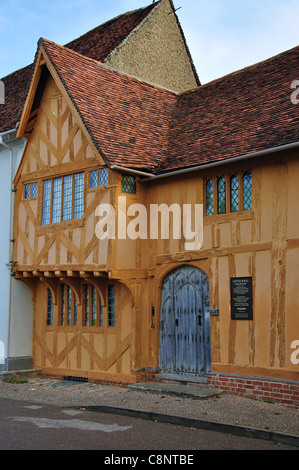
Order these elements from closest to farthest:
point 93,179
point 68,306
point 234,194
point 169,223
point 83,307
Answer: point 234,194
point 169,223
point 93,179
point 83,307
point 68,306

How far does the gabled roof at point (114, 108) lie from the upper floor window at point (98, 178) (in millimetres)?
554

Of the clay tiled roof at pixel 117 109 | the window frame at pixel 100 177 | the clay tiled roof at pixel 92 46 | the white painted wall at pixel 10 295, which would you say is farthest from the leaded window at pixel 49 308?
the clay tiled roof at pixel 92 46

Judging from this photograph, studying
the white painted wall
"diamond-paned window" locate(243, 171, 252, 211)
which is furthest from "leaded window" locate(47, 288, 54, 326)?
"diamond-paned window" locate(243, 171, 252, 211)

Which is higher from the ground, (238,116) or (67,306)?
(238,116)

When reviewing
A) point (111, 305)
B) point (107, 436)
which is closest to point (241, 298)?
point (111, 305)

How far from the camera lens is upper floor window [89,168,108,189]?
12.3 meters

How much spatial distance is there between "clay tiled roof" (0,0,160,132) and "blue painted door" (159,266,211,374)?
6.86 m

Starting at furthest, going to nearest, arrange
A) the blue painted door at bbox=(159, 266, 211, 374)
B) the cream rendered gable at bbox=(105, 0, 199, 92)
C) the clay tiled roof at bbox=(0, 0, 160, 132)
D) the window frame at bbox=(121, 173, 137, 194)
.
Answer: the cream rendered gable at bbox=(105, 0, 199, 92), the clay tiled roof at bbox=(0, 0, 160, 132), the window frame at bbox=(121, 173, 137, 194), the blue painted door at bbox=(159, 266, 211, 374)

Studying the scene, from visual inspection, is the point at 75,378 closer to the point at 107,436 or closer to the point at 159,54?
the point at 107,436

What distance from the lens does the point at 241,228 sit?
10.9 m

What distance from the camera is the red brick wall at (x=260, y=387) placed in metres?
9.67

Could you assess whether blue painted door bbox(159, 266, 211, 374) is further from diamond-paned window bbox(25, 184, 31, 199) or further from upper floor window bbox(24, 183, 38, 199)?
diamond-paned window bbox(25, 184, 31, 199)

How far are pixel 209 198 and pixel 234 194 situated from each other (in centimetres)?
63

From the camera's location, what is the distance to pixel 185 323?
11.8 m
